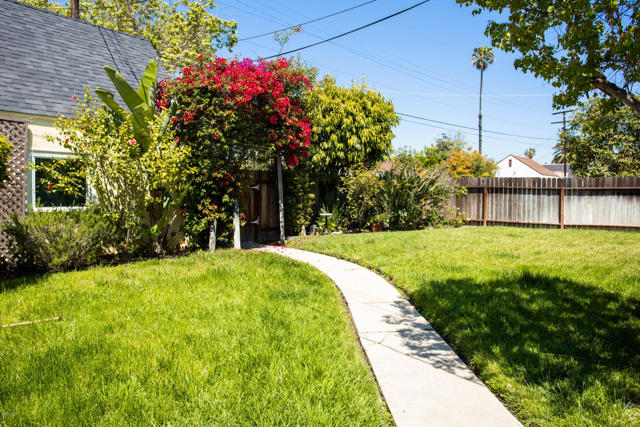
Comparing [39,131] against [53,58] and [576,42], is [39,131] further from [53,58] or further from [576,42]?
[576,42]

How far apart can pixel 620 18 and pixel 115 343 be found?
18.6 feet

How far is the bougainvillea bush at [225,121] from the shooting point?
764cm

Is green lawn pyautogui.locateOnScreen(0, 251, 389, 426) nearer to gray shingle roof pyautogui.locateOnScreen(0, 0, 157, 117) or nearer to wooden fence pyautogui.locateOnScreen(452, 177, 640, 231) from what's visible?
gray shingle roof pyautogui.locateOnScreen(0, 0, 157, 117)

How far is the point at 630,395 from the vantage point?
2.59 metres

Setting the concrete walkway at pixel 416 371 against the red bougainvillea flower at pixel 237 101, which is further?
the red bougainvillea flower at pixel 237 101

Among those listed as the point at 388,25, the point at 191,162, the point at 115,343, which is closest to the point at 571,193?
the point at 388,25

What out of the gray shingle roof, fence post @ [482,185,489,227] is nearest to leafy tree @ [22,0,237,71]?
the gray shingle roof

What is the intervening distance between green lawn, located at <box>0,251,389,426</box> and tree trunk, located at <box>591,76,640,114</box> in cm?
329

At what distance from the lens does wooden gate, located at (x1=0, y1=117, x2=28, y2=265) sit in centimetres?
649

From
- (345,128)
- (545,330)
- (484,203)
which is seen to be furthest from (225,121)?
(484,203)

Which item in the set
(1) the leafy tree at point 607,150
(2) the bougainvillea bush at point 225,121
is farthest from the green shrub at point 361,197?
(1) the leafy tree at point 607,150

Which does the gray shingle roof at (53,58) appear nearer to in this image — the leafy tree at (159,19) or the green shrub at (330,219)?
the green shrub at (330,219)

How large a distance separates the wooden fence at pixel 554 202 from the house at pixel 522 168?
120 feet

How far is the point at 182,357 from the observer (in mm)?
3053
